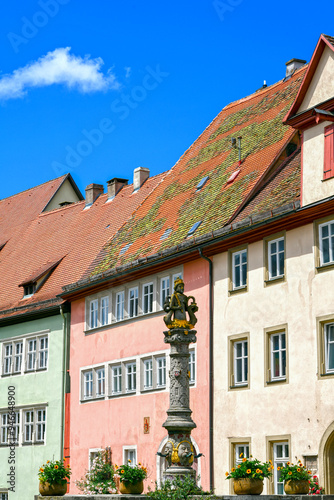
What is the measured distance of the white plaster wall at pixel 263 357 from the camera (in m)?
24.5

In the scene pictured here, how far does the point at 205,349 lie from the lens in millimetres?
29109

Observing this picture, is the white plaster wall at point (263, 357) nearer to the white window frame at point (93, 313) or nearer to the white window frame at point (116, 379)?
the white window frame at point (116, 379)

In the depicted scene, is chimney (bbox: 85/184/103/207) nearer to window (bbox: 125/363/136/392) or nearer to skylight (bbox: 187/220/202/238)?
window (bbox: 125/363/136/392)

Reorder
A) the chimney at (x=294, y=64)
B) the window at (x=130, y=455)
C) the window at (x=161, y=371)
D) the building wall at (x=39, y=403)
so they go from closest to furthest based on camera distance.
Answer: the window at (x=161, y=371)
the window at (x=130, y=455)
the building wall at (x=39, y=403)
the chimney at (x=294, y=64)

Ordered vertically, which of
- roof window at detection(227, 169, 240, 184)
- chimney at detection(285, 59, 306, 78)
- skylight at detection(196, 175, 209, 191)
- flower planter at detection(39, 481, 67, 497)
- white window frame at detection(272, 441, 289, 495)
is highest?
chimney at detection(285, 59, 306, 78)

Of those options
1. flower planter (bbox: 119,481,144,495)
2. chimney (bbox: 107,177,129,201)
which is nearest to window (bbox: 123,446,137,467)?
flower planter (bbox: 119,481,144,495)

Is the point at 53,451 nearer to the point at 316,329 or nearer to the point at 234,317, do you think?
the point at 234,317

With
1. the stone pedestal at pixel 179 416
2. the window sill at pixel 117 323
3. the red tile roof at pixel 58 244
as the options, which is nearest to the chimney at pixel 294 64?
the red tile roof at pixel 58 244

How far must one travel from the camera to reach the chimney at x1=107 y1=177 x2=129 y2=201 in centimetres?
4347

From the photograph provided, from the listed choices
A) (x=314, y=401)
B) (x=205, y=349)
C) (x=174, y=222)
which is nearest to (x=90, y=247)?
(x=174, y=222)

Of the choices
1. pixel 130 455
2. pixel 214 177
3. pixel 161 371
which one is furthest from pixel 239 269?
pixel 130 455

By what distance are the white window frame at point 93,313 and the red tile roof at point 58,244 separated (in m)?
2.60

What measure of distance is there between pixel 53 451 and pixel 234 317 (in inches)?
457

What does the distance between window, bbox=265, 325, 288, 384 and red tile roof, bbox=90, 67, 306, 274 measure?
426 cm
